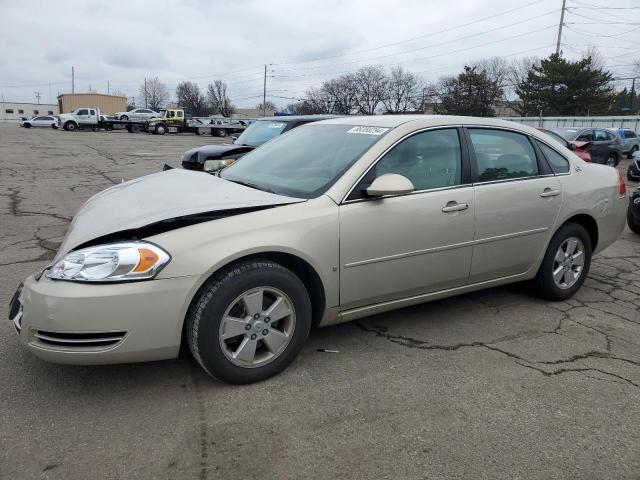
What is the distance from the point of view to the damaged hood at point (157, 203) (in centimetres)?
288

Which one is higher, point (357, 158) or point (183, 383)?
point (357, 158)

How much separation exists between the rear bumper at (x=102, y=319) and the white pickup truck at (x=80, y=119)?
1742 inches

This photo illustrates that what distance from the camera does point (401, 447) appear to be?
8.20 ft

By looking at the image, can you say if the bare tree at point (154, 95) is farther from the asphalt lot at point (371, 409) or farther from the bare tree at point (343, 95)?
the asphalt lot at point (371, 409)

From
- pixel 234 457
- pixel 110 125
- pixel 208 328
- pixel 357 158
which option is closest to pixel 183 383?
pixel 208 328

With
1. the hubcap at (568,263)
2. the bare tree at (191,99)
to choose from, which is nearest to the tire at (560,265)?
the hubcap at (568,263)

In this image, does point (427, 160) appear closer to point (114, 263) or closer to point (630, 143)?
point (114, 263)

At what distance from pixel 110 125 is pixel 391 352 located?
45.9 metres

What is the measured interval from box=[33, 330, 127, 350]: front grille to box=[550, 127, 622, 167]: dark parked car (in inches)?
767

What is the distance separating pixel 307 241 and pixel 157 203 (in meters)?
0.95

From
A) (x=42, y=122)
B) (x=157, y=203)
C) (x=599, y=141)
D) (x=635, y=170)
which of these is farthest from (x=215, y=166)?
(x=42, y=122)

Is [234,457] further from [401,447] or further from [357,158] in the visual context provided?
[357,158]

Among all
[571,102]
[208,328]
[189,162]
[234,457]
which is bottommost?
[234,457]

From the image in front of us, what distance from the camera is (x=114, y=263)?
2.65 metres
